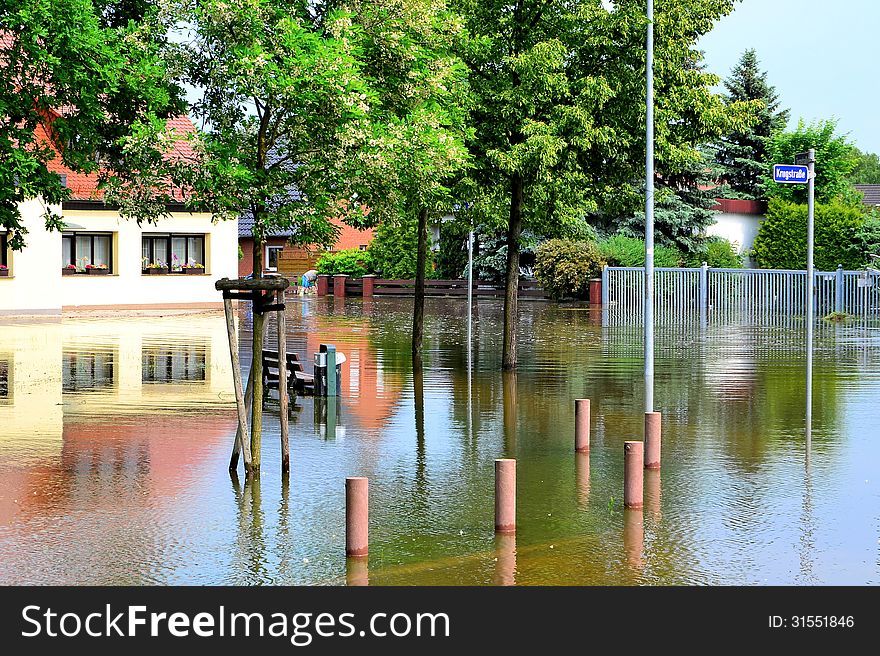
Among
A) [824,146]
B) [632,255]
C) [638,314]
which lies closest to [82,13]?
[638,314]

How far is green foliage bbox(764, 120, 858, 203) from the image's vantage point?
201ft

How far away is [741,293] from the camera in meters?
45.7

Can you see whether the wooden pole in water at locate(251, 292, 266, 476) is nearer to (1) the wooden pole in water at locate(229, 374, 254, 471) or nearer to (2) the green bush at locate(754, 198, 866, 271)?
(1) the wooden pole in water at locate(229, 374, 254, 471)

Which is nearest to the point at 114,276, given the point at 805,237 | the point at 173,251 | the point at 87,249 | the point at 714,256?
the point at 87,249

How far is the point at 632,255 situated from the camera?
54.0 meters

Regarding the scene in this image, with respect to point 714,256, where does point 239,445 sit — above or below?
below

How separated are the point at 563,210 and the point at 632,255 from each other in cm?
3018

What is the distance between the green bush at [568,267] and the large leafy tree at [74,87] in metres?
39.2

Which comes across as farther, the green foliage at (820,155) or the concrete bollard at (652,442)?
the green foliage at (820,155)

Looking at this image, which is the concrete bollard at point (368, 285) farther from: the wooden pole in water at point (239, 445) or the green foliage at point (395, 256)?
the wooden pole in water at point (239, 445)

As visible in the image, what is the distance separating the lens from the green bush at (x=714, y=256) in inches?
2269

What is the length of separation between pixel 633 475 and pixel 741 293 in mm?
34966

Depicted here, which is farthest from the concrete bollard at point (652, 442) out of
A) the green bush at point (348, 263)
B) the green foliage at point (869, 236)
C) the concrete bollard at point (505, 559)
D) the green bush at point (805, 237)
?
the green bush at point (348, 263)

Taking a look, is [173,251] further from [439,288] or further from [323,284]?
[323,284]
